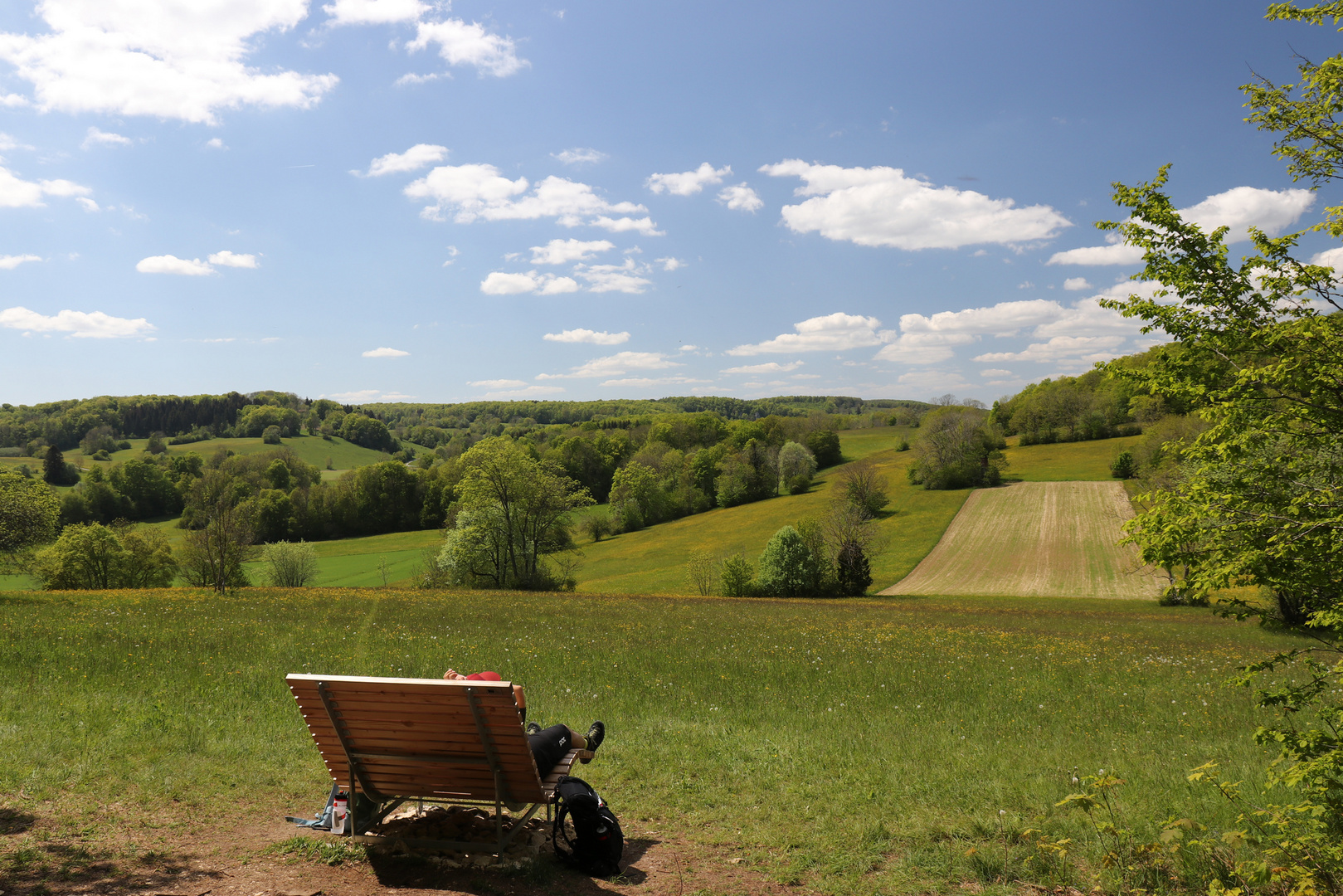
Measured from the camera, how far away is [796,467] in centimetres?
10688

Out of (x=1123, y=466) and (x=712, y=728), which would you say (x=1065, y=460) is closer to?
(x=1123, y=466)

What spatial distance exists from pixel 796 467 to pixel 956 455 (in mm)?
23609

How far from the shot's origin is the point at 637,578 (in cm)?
6750

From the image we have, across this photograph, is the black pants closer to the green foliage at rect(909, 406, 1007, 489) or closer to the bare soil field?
the bare soil field

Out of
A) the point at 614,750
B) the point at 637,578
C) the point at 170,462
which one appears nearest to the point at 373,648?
the point at 614,750

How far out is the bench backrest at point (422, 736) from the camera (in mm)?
4828

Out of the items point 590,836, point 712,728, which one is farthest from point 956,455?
point 590,836

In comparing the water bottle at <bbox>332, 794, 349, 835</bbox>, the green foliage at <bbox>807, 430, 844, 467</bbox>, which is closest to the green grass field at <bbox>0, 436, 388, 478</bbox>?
the green foliage at <bbox>807, 430, 844, 467</bbox>

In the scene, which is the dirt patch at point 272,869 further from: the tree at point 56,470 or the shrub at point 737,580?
the tree at point 56,470

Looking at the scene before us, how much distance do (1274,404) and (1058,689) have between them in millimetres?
9116

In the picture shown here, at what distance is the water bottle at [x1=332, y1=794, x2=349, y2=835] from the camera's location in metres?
5.67

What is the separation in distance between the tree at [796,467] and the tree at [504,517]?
5910cm

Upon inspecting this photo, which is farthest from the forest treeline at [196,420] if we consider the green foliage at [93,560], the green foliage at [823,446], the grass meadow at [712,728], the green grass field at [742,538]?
the grass meadow at [712,728]

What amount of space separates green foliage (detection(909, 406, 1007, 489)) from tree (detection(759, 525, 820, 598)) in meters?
48.1
